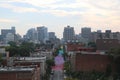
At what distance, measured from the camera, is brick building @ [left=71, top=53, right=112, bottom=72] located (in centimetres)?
5859

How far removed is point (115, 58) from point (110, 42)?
27.8 meters

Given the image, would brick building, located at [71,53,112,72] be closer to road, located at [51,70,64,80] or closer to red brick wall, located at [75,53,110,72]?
red brick wall, located at [75,53,110,72]

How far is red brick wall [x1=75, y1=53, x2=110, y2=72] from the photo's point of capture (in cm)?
5866

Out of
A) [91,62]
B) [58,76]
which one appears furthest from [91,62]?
[58,76]

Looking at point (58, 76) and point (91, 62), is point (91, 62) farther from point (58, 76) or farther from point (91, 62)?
point (58, 76)

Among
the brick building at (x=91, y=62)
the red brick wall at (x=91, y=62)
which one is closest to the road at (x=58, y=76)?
the brick building at (x=91, y=62)

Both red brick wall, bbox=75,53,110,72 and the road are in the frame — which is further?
red brick wall, bbox=75,53,110,72

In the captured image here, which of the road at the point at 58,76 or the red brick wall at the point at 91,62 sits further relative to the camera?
the red brick wall at the point at 91,62

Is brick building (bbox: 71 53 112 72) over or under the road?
over

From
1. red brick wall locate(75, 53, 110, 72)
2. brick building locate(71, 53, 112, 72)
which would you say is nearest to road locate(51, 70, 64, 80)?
brick building locate(71, 53, 112, 72)

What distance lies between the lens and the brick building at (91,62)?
192ft

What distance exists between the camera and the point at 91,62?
58.9 metres

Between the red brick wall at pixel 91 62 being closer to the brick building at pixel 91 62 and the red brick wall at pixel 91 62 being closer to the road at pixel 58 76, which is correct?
the brick building at pixel 91 62

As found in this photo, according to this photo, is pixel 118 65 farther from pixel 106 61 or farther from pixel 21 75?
pixel 21 75
